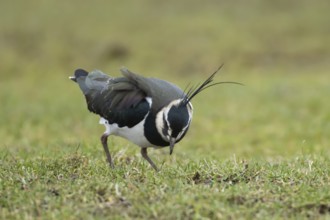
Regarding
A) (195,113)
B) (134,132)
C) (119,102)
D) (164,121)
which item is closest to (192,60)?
(195,113)

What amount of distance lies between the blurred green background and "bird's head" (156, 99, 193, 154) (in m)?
4.95

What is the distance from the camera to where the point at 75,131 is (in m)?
13.0

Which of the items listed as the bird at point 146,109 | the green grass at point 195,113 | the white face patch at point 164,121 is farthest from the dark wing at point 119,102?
the green grass at point 195,113

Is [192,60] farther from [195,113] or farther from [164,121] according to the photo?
[164,121]

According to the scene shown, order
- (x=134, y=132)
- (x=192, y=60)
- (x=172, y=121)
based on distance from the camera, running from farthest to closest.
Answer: (x=192, y=60), (x=134, y=132), (x=172, y=121)

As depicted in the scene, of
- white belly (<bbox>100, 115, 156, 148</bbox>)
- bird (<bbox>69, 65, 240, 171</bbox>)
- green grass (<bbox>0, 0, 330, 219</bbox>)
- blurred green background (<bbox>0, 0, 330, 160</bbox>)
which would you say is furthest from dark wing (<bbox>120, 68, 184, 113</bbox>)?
blurred green background (<bbox>0, 0, 330, 160</bbox>)

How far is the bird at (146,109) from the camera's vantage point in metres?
5.86

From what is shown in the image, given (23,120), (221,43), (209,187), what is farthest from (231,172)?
(221,43)

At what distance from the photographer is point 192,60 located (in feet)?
75.6

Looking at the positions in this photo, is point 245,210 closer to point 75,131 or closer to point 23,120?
point 75,131

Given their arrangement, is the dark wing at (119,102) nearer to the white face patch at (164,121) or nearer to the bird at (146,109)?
the bird at (146,109)

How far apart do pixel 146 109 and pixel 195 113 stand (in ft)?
28.8

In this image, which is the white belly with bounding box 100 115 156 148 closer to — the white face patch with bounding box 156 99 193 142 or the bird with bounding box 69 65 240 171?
the bird with bounding box 69 65 240 171

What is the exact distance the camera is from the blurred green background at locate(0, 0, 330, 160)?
42.4 feet
